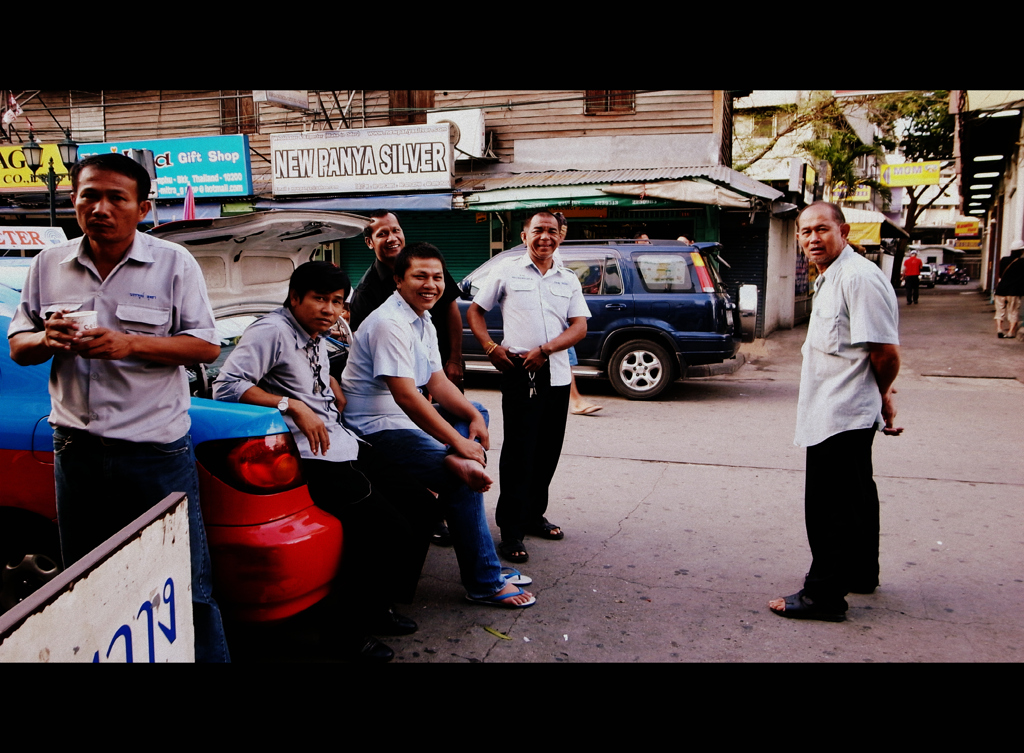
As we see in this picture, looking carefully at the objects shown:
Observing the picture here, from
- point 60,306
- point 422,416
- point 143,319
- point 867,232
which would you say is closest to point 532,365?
point 422,416

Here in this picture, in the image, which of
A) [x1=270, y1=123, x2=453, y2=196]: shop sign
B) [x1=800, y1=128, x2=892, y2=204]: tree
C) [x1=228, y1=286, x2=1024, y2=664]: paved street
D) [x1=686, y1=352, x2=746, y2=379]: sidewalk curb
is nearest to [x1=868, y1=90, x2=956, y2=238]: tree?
[x1=800, y1=128, x2=892, y2=204]: tree

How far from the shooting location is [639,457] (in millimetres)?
6484

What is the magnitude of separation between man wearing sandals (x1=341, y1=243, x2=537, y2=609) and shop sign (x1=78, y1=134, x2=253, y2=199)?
13256mm

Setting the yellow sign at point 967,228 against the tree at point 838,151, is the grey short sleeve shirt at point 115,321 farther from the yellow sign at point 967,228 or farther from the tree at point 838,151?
the yellow sign at point 967,228

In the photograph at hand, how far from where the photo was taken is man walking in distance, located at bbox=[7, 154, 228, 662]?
2428 millimetres

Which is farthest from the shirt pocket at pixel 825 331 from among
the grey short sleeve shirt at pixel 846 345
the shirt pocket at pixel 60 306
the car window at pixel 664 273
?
the car window at pixel 664 273

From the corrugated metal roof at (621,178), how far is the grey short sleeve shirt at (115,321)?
37.1ft

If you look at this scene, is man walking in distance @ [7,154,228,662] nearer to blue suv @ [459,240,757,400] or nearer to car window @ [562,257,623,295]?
blue suv @ [459,240,757,400]

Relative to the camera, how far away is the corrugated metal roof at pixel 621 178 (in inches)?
514
